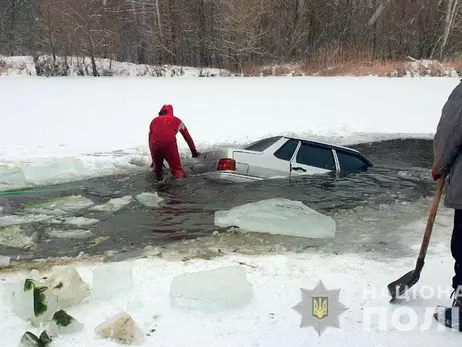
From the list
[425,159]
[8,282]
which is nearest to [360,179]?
[425,159]

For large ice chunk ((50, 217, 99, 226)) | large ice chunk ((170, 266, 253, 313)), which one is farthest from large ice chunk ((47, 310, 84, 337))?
large ice chunk ((50, 217, 99, 226))

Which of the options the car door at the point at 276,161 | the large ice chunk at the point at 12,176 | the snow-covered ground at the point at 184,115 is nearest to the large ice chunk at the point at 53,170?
the snow-covered ground at the point at 184,115

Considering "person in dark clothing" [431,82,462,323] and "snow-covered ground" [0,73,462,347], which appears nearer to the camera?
"person in dark clothing" [431,82,462,323]

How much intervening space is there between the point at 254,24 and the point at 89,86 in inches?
621

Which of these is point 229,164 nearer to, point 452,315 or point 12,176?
point 12,176

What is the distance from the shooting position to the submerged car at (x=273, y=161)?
311 inches

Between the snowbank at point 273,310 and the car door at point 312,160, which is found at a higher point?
the car door at point 312,160

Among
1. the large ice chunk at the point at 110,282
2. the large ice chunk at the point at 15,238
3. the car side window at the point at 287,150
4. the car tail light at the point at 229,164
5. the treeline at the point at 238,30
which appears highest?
the treeline at the point at 238,30

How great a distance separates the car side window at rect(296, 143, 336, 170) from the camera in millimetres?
8352

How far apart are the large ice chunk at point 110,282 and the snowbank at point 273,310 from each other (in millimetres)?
29

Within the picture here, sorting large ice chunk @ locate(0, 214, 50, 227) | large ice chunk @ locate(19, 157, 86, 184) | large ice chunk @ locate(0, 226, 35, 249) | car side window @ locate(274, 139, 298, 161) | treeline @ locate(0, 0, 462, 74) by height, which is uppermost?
treeline @ locate(0, 0, 462, 74)

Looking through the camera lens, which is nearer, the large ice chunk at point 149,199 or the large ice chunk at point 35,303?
the large ice chunk at point 35,303

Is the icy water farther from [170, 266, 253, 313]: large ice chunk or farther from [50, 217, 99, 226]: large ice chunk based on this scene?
[170, 266, 253, 313]: large ice chunk

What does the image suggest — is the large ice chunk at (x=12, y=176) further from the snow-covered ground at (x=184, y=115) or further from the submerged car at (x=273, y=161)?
the submerged car at (x=273, y=161)
